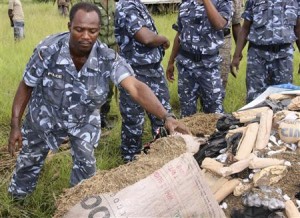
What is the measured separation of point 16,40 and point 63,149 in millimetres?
4893

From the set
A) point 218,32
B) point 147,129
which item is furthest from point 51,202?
point 218,32

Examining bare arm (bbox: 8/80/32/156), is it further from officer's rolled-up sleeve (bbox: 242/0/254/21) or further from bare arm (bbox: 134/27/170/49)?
officer's rolled-up sleeve (bbox: 242/0/254/21)

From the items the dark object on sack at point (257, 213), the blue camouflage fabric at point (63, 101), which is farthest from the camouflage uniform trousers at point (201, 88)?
the dark object on sack at point (257, 213)

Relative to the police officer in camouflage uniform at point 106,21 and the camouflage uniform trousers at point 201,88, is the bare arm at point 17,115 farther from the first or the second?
the police officer in camouflage uniform at point 106,21

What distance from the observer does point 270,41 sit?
4.21m

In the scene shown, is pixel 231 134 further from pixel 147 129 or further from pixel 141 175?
pixel 147 129

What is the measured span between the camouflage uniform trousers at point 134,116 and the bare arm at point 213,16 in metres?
0.66

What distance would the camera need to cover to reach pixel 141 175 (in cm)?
230

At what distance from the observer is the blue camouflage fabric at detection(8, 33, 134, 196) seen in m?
2.86

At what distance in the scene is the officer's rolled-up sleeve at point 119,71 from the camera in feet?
9.17

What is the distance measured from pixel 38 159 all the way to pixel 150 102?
0.98 m

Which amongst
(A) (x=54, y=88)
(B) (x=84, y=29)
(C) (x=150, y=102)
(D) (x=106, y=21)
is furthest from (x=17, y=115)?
(D) (x=106, y=21)

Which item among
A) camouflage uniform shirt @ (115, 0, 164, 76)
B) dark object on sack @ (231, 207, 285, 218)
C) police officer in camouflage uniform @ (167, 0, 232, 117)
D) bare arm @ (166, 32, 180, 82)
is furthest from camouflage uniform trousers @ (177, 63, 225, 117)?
dark object on sack @ (231, 207, 285, 218)

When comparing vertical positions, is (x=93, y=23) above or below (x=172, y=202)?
above
